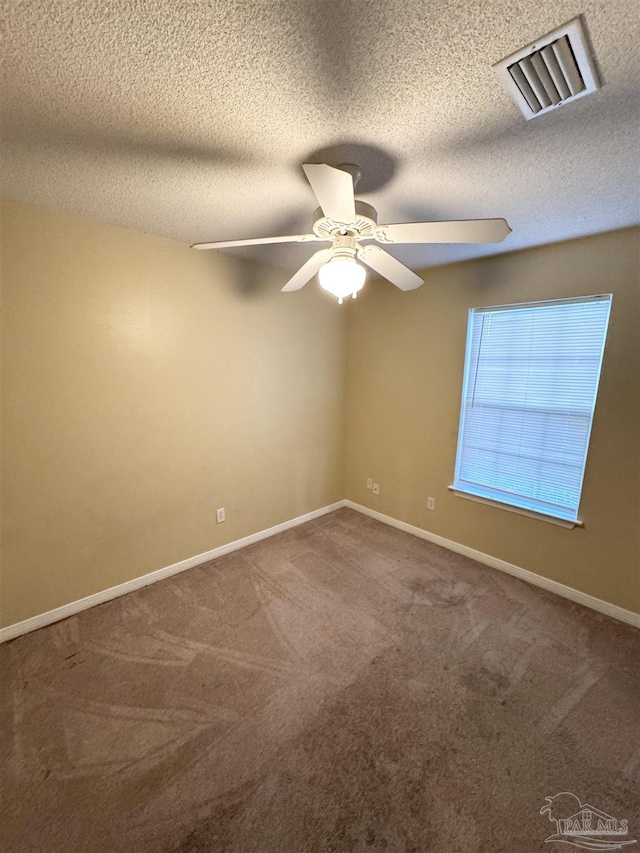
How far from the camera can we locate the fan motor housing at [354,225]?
4.59 feet

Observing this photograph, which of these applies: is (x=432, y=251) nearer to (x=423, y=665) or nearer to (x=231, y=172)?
(x=231, y=172)

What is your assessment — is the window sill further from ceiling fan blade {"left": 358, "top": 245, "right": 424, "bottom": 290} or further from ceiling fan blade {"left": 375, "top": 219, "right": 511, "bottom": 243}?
ceiling fan blade {"left": 375, "top": 219, "right": 511, "bottom": 243}

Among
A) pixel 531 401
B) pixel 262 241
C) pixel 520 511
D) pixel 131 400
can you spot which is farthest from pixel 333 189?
pixel 520 511

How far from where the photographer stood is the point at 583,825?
117 cm

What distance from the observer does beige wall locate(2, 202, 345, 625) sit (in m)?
1.88

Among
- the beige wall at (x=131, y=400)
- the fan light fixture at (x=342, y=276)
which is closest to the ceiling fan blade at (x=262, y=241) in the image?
the fan light fixture at (x=342, y=276)

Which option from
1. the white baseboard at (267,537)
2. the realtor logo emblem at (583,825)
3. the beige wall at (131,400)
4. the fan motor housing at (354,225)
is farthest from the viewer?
the white baseboard at (267,537)

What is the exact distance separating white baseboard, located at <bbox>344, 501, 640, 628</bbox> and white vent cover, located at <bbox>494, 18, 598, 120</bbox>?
264cm

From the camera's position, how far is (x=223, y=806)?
1.21 m

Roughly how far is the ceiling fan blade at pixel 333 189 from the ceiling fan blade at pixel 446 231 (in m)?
0.22

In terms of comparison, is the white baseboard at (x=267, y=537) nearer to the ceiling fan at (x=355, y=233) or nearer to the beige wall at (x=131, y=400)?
the beige wall at (x=131, y=400)

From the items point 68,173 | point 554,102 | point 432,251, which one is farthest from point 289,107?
point 432,251

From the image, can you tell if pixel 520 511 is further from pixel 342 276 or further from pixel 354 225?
pixel 354 225

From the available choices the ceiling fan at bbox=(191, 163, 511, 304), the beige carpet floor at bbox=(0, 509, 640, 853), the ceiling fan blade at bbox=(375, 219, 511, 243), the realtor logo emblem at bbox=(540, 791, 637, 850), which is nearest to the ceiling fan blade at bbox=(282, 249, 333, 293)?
the ceiling fan at bbox=(191, 163, 511, 304)
